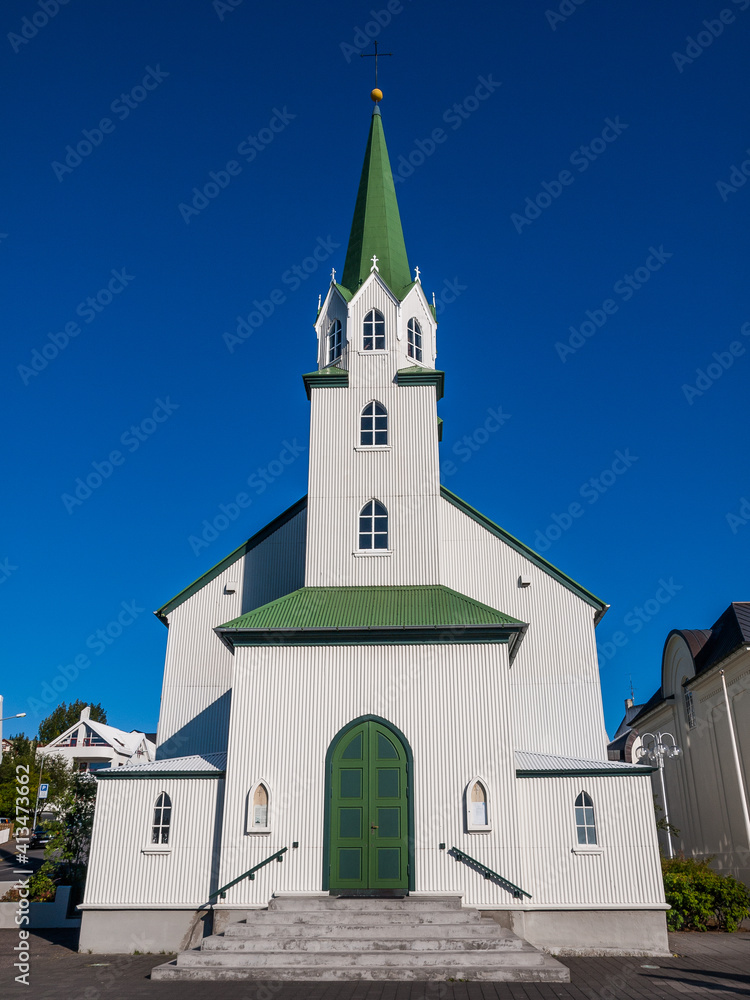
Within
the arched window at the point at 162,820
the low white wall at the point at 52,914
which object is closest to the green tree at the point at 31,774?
the low white wall at the point at 52,914

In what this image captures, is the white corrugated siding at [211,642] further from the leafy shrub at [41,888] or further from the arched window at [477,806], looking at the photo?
the arched window at [477,806]

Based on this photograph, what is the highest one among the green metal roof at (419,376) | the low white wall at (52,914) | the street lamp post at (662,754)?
the green metal roof at (419,376)

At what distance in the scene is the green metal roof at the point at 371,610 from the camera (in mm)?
18438

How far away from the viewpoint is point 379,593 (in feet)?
67.1

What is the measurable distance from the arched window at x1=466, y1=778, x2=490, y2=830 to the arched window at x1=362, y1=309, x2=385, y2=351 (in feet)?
43.3

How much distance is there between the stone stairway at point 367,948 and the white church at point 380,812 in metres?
0.04

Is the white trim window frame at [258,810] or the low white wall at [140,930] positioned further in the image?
the white trim window frame at [258,810]

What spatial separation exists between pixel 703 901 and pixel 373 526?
1278cm

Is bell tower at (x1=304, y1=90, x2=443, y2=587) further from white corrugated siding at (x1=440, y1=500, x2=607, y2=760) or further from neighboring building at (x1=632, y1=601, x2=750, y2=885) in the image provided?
neighboring building at (x1=632, y1=601, x2=750, y2=885)

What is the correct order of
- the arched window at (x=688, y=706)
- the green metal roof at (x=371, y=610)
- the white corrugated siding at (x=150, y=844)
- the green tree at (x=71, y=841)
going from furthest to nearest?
the arched window at (x=688, y=706)
the green tree at (x=71, y=841)
the green metal roof at (x=371, y=610)
the white corrugated siding at (x=150, y=844)

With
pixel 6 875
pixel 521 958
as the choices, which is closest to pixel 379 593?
pixel 521 958

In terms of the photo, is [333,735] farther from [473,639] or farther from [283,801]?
[473,639]

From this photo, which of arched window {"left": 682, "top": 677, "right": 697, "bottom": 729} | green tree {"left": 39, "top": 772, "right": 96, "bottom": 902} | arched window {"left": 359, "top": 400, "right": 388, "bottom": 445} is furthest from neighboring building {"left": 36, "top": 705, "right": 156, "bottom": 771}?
arched window {"left": 359, "top": 400, "right": 388, "bottom": 445}

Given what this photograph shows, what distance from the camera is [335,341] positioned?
24.6 meters
